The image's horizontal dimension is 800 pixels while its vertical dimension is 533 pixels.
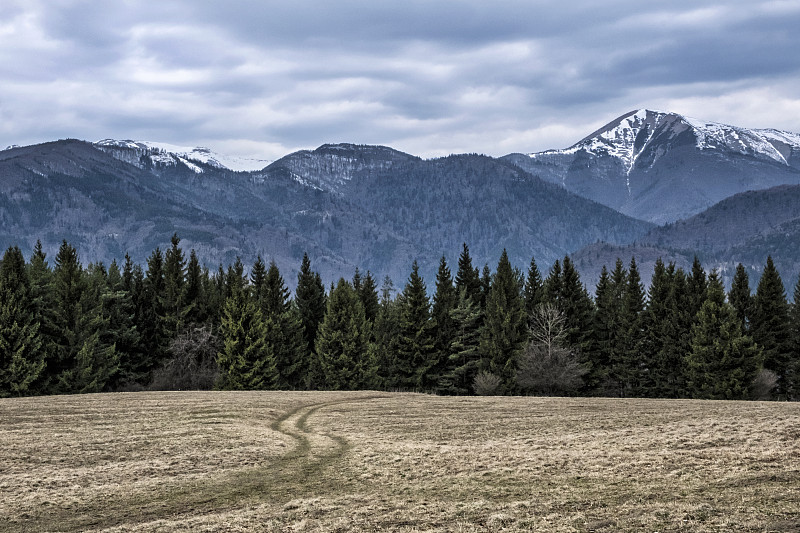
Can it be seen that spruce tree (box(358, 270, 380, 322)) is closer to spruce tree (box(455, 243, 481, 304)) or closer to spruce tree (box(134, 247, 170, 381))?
spruce tree (box(455, 243, 481, 304))

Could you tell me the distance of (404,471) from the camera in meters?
26.0

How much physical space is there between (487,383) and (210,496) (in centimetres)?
5742

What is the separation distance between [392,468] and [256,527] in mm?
8284

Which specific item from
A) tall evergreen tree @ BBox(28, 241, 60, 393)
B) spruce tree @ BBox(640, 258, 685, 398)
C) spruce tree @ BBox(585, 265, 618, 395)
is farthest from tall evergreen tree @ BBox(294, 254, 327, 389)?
spruce tree @ BBox(640, 258, 685, 398)

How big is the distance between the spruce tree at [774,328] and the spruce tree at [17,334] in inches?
3057

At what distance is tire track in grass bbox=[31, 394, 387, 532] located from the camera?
21.0 m

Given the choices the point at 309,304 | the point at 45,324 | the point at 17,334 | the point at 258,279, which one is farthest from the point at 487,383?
the point at 17,334

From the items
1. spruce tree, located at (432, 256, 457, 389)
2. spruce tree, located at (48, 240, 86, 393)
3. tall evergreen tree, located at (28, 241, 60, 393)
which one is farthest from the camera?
spruce tree, located at (432, 256, 457, 389)

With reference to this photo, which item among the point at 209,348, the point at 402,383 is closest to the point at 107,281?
the point at 209,348

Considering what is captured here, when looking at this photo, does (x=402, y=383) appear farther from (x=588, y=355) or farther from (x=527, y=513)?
(x=527, y=513)

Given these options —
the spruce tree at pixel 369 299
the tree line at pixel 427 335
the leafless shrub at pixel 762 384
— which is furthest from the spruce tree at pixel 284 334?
the leafless shrub at pixel 762 384

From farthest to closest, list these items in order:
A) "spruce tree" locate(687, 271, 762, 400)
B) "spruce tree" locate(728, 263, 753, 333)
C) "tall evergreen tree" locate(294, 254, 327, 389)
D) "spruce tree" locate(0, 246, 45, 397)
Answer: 1. "tall evergreen tree" locate(294, 254, 327, 389)
2. "spruce tree" locate(728, 263, 753, 333)
3. "spruce tree" locate(687, 271, 762, 400)
4. "spruce tree" locate(0, 246, 45, 397)

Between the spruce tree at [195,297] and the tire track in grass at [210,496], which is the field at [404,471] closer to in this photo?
the tire track in grass at [210,496]

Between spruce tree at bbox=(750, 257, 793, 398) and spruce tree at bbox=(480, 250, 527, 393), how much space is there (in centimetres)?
2766
